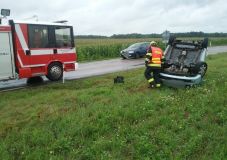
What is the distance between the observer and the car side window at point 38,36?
15086 mm

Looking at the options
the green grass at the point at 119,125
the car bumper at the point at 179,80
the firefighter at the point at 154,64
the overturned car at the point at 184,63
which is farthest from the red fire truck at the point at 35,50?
the car bumper at the point at 179,80

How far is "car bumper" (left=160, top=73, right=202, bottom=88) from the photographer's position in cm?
1226

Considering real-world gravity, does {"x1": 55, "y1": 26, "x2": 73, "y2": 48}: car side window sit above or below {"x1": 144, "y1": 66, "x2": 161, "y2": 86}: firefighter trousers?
above

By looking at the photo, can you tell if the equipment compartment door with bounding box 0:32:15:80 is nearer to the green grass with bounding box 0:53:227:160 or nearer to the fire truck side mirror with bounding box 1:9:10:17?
the fire truck side mirror with bounding box 1:9:10:17

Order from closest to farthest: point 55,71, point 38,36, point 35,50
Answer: point 35,50
point 38,36
point 55,71

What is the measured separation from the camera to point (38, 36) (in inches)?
607

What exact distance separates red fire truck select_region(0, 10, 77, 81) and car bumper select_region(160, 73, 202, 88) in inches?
214

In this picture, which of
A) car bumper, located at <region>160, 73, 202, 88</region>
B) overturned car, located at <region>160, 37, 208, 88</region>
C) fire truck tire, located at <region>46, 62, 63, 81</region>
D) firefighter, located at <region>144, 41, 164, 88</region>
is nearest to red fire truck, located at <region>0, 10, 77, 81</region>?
fire truck tire, located at <region>46, 62, 63, 81</region>

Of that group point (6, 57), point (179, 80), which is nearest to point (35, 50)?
point (6, 57)

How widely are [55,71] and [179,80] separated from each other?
617cm

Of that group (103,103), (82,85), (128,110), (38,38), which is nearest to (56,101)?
(103,103)

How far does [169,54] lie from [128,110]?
6.01m

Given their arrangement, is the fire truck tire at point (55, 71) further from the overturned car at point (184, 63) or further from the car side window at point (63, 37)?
the overturned car at point (184, 63)

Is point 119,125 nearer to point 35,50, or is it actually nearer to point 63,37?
point 35,50
